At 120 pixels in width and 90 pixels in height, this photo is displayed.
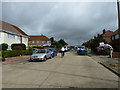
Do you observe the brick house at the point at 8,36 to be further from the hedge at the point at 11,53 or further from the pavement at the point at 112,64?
the pavement at the point at 112,64

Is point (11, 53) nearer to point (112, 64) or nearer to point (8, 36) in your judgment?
point (8, 36)

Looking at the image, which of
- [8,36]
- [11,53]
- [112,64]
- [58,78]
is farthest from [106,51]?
[58,78]

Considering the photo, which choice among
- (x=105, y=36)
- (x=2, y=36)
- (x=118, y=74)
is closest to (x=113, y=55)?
(x=118, y=74)

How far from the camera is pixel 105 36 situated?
195 ft

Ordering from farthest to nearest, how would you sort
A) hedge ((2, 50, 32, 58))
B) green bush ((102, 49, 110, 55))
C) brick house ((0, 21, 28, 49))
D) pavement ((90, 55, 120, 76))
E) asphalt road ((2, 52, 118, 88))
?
brick house ((0, 21, 28, 49)) → green bush ((102, 49, 110, 55)) → hedge ((2, 50, 32, 58)) → pavement ((90, 55, 120, 76)) → asphalt road ((2, 52, 118, 88))

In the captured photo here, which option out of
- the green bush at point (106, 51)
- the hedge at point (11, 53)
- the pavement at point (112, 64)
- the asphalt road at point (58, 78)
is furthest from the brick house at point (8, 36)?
the asphalt road at point (58, 78)

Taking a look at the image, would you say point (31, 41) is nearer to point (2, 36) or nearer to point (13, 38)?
point (13, 38)

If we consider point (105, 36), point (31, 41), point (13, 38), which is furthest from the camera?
point (31, 41)

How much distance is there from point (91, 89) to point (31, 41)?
73.0m

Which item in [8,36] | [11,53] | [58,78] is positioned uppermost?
[8,36]

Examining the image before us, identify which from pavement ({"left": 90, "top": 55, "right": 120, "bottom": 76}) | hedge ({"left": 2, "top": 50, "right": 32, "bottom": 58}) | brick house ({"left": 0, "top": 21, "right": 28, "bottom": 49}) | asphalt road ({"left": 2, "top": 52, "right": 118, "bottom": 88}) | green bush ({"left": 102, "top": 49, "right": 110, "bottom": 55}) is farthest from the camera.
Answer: brick house ({"left": 0, "top": 21, "right": 28, "bottom": 49})

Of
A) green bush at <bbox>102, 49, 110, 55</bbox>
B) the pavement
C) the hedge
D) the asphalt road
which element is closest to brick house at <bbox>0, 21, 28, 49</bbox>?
the hedge

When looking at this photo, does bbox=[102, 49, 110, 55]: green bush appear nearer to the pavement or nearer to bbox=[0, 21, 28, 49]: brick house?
the pavement

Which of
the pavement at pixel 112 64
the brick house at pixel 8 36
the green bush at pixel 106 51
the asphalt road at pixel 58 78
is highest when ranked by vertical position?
the brick house at pixel 8 36
